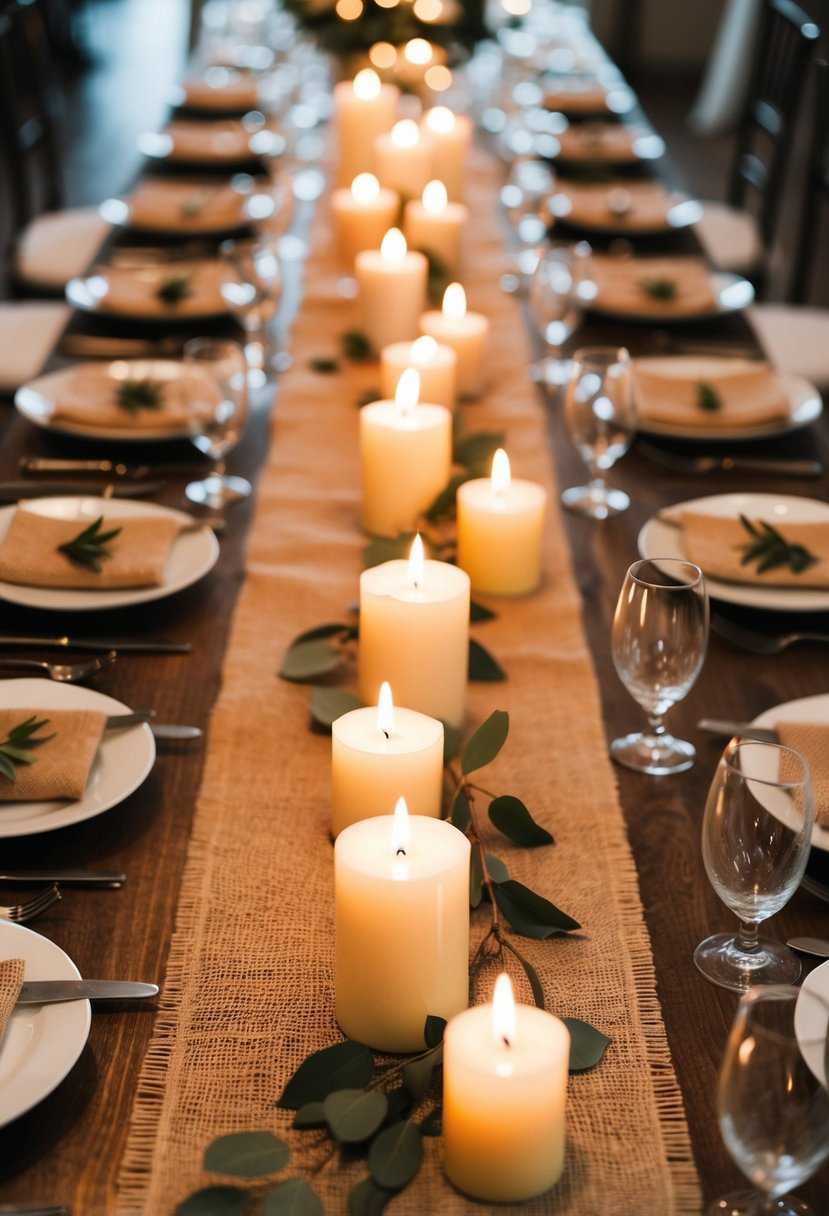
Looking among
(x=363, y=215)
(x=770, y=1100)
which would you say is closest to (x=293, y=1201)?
(x=770, y=1100)

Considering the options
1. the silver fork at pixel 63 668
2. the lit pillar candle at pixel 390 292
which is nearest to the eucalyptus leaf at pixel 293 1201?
the silver fork at pixel 63 668

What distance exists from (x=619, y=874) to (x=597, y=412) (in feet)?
2.37

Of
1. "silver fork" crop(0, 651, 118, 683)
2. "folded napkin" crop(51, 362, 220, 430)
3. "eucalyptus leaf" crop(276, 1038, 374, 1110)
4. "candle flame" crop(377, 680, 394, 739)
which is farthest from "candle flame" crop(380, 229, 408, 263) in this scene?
"eucalyptus leaf" crop(276, 1038, 374, 1110)

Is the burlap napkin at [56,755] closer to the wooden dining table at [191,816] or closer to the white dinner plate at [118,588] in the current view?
the wooden dining table at [191,816]

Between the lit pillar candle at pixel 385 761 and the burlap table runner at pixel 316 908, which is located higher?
the lit pillar candle at pixel 385 761

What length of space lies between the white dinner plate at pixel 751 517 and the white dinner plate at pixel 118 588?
0.48m

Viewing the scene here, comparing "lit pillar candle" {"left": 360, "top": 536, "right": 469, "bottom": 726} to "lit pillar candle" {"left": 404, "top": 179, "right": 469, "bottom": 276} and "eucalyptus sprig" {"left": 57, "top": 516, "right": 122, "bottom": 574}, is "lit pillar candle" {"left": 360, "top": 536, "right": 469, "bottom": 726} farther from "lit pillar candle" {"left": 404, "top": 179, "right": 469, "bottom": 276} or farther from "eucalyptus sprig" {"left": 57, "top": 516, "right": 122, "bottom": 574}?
"lit pillar candle" {"left": 404, "top": 179, "right": 469, "bottom": 276}

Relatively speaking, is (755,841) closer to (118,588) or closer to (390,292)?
(118,588)

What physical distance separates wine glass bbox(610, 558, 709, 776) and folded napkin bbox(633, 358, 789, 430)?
0.72 m

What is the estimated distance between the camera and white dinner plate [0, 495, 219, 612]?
1406 millimetres

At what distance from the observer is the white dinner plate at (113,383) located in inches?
71.1

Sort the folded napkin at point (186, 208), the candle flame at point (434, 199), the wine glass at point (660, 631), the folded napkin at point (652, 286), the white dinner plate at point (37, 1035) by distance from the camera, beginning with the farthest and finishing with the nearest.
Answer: the folded napkin at point (186, 208) < the candle flame at point (434, 199) < the folded napkin at point (652, 286) < the wine glass at point (660, 631) < the white dinner plate at point (37, 1035)

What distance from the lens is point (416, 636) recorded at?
1.17 metres

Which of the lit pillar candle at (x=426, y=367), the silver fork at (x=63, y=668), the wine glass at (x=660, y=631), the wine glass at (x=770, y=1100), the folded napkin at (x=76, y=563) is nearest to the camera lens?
the wine glass at (x=770, y=1100)
